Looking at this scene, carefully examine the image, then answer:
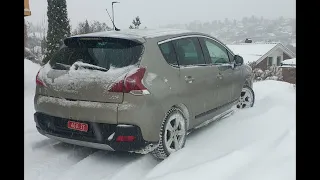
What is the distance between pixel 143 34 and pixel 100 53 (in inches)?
11.2

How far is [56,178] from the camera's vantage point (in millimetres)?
2066

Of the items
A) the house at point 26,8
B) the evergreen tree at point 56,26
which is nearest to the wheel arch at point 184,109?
the evergreen tree at point 56,26

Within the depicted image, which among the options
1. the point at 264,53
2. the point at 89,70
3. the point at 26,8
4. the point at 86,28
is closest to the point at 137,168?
the point at 89,70

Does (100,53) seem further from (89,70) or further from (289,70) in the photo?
(289,70)

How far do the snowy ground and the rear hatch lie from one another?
15 cm

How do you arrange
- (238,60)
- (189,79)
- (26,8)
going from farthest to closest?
(189,79) → (238,60) → (26,8)

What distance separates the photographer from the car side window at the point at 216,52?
2.33 metres

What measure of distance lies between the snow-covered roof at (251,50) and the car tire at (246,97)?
0.34 metres

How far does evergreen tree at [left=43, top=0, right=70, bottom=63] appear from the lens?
199cm

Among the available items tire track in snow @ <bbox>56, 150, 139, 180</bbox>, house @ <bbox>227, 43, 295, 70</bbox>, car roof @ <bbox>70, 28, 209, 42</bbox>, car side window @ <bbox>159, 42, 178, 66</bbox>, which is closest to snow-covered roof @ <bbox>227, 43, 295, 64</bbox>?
house @ <bbox>227, 43, 295, 70</bbox>

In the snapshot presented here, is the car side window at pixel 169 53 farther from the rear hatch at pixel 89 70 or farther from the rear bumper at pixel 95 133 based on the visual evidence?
the rear bumper at pixel 95 133

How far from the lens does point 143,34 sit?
2.20 m

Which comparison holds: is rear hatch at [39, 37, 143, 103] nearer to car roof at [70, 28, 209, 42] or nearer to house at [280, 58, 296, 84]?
car roof at [70, 28, 209, 42]
